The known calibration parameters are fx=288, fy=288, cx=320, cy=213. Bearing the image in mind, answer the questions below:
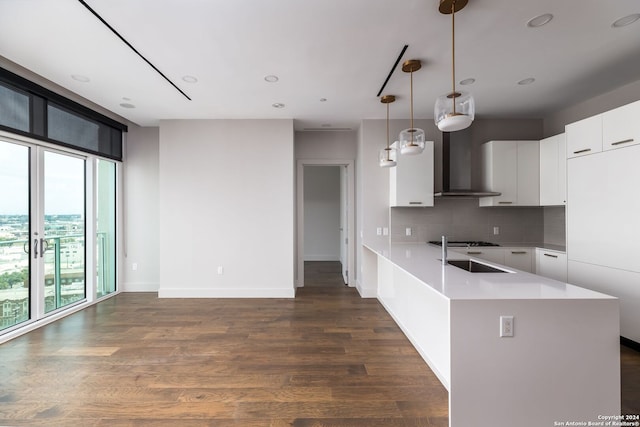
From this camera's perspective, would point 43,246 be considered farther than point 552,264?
No

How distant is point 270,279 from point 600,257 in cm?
394

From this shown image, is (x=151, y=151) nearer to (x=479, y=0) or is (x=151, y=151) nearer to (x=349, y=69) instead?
(x=349, y=69)

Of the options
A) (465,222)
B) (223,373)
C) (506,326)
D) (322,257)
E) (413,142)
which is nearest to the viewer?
(506,326)

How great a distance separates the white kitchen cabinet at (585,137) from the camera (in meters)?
2.86

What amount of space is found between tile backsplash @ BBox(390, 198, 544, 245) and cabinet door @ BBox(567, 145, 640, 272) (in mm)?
1162

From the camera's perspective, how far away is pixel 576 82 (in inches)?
125

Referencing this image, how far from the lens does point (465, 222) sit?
4375mm

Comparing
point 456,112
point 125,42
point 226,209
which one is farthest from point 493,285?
point 226,209

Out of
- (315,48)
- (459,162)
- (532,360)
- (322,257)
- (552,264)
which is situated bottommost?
(322,257)

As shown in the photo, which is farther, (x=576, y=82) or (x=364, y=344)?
(x=576, y=82)

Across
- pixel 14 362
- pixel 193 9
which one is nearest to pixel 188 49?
pixel 193 9

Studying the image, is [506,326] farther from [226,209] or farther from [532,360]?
[226,209]

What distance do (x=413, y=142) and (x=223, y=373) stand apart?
2.55 meters

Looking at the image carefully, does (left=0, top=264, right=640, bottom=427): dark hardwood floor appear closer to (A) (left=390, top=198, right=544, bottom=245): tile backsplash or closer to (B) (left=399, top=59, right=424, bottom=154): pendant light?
(A) (left=390, top=198, right=544, bottom=245): tile backsplash
